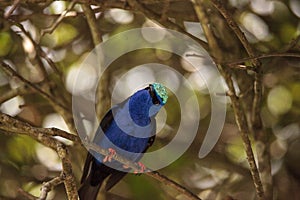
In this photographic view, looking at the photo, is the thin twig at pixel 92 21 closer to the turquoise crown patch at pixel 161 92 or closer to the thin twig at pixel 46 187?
the turquoise crown patch at pixel 161 92

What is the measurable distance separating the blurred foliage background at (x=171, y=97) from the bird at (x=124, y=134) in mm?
215

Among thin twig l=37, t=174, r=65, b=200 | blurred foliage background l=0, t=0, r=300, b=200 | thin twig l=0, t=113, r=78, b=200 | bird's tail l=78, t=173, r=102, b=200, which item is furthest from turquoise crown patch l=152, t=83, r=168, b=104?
thin twig l=37, t=174, r=65, b=200

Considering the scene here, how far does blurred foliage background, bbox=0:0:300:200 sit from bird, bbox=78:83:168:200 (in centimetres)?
22

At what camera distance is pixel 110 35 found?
4.73 meters

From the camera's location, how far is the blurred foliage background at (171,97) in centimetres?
439

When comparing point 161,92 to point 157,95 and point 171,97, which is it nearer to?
point 157,95

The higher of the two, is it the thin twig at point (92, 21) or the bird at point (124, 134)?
the thin twig at point (92, 21)

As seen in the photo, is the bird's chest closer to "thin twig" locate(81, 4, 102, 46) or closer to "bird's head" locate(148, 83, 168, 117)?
"bird's head" locate(148, 83, 168, 117)

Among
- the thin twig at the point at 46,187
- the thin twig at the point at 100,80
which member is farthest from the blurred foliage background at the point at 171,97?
the thin twig at the point at 46,187

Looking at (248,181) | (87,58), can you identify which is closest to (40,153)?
(87,58)

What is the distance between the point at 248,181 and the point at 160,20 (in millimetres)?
1355

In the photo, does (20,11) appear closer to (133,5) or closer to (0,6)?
(0,6)

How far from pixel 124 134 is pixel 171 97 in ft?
2.47

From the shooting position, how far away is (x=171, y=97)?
4836 millimetres
